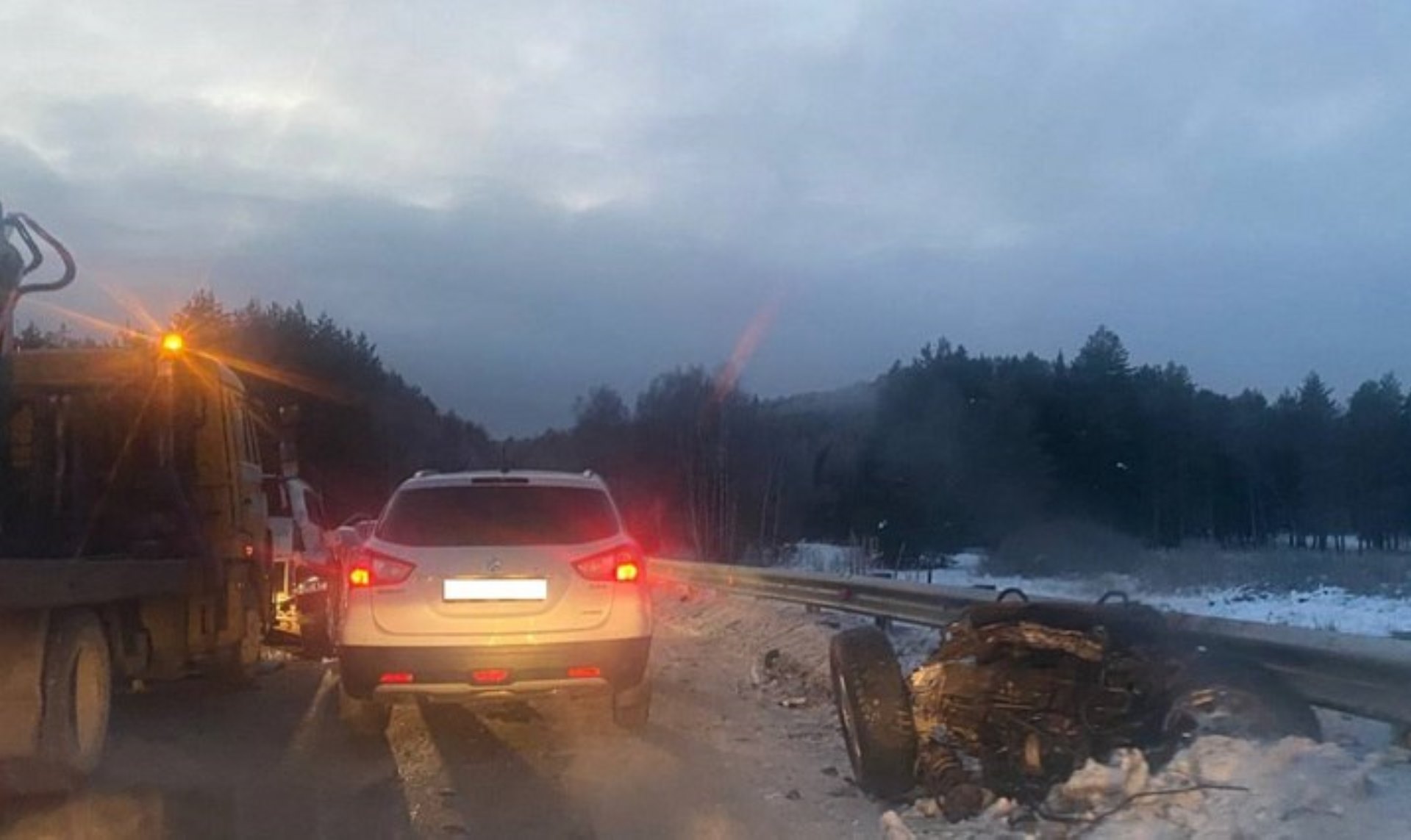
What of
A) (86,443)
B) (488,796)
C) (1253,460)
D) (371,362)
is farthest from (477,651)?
(1253,460)

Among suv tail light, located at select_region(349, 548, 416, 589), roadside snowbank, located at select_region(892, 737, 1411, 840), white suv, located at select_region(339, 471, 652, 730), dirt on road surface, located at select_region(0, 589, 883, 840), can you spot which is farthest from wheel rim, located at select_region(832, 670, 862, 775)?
suv tail light, located at select_region(349, 548, 416, 589)

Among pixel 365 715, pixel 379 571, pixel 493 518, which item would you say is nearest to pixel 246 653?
pixel 365 715

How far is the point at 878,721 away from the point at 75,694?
4.28 m

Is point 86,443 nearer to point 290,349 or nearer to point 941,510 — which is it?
point 290,349

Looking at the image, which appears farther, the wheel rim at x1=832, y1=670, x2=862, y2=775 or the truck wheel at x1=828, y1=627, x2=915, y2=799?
the wheel rim at x1=832, y1=670, x2=862, y2=775

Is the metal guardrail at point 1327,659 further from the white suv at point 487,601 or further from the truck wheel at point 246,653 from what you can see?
the truck wheel at point 246,653

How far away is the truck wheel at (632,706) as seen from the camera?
9.67m

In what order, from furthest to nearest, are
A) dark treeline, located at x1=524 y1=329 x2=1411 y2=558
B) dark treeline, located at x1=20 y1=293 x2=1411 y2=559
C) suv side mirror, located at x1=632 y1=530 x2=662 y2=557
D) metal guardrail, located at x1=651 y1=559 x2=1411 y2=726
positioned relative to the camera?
dark treeline, located at x1=524 y1=329 x2=1411 y2=558 → dark treeline, located at x1=20 y1=293 x2=1411 y2=559 → suv side mirror, located at x1=632 y1=530 x2=662 y2=557 → metal guardrail, located at x1=651 y1=559 x2=1411 y2=726

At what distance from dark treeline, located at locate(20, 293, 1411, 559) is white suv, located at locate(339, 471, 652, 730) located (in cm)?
3760

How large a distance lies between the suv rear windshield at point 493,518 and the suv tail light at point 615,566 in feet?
0.44

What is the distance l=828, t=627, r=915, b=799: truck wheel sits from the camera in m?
7.57

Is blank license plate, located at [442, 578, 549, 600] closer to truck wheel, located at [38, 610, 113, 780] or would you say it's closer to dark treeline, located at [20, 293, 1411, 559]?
truck wheel, located at [38, 610, 113, 780]

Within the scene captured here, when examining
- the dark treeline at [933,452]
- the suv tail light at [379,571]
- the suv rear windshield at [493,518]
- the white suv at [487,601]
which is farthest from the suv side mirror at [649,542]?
the dark treeline at [933,452]

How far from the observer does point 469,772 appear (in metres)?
8.77
